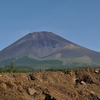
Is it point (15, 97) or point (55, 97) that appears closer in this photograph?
point (15, 97)

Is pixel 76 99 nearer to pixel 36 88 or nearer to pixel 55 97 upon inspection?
pixel 55 97

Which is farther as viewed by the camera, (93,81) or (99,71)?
(99,71)

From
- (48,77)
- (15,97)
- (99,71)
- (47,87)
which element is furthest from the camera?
(99,71)

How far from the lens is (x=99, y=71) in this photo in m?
15.6

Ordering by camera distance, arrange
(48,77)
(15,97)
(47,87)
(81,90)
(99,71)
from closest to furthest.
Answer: (15,97) → (47,87) → (81,90) → (48,77) → (99,71)

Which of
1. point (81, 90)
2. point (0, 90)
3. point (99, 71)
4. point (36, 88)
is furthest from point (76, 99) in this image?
→ point (99, 71)

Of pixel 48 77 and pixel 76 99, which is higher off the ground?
pixel 48 77

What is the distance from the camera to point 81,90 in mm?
10805

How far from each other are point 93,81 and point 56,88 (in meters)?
A: 4.38

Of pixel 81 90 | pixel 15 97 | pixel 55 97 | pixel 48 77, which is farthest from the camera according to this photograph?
pixel 48 77

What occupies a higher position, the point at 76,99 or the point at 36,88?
the point at 36,88

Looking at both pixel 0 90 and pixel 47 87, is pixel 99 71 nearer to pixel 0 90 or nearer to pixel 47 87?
pixel 47 87

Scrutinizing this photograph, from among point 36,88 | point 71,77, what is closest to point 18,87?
point 36,88

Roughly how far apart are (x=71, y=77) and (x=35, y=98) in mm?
5752
